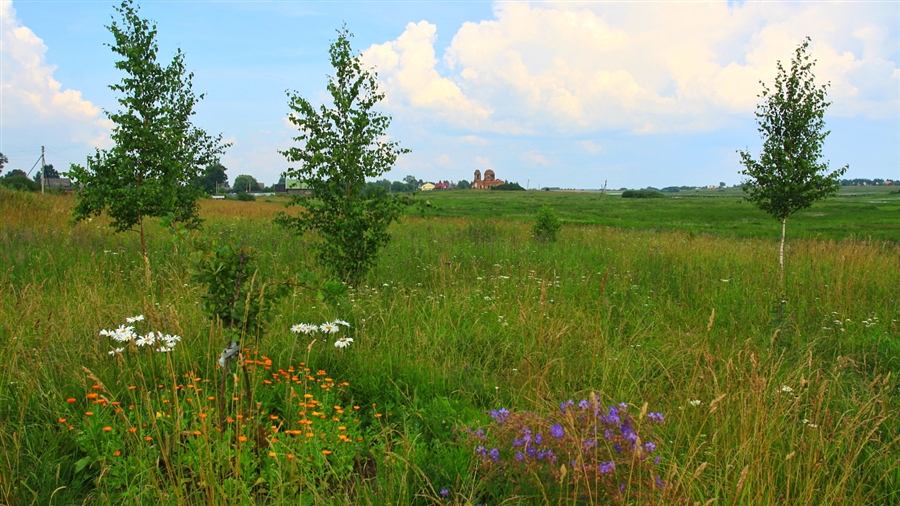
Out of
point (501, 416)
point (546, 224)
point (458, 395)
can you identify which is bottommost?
point (458, 395)

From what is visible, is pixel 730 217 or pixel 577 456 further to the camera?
pixel 730 217

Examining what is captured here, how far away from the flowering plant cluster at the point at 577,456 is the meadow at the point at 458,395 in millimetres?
13

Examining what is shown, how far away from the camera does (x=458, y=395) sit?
3.91m

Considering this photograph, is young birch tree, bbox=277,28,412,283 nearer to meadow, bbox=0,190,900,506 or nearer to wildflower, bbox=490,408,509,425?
meadow, bbox=0,190,900,506

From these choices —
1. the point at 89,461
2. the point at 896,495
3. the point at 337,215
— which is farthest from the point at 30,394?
the point at 896,495

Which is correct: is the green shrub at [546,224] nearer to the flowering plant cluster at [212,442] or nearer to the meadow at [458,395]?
the meadow at [458,395]

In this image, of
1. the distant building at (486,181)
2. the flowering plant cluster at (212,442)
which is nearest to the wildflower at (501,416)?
the flowering plant cluster at (212,442)

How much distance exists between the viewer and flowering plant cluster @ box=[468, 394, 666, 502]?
218 centimetres

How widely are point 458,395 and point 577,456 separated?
6.02ft

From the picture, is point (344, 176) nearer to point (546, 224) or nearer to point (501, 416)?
point (501, 416)

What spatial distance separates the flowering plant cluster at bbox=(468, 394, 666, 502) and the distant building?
14362 centimetres

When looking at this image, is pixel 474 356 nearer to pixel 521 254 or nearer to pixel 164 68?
pixel 521 254

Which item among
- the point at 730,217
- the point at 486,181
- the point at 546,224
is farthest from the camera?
the point at 486,181

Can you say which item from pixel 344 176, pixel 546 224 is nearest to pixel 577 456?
pixel 344 176
